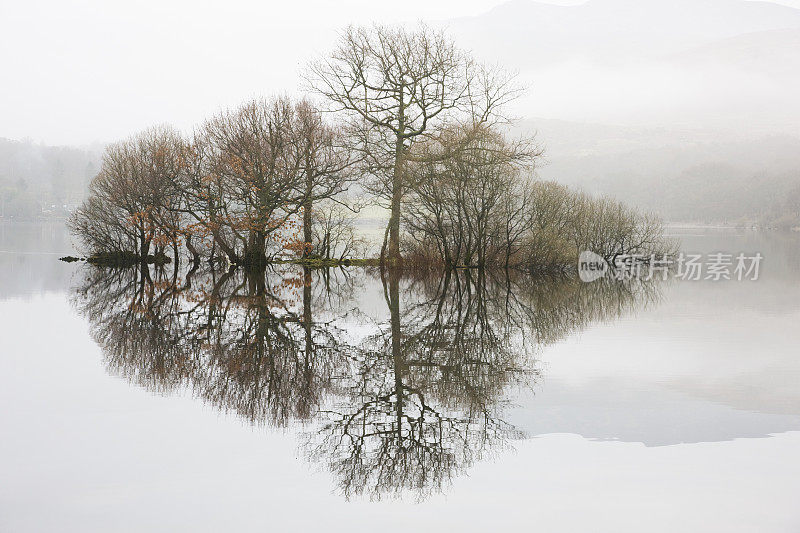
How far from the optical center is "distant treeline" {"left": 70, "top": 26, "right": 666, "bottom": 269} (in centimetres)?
3622

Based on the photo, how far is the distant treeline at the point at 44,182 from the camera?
155000 millimetres

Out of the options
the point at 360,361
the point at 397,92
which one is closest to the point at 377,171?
the point at 397,92

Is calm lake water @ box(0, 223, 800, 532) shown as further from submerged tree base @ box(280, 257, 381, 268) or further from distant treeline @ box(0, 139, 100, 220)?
distant treeline @ box(0, 139, 100, 220)

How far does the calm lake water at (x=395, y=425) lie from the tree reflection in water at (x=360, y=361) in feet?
0.14

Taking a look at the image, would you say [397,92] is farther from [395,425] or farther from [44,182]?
[44,182]

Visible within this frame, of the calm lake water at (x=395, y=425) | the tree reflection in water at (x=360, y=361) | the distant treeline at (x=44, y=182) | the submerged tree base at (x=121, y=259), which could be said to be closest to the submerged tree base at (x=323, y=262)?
the submerged tree base at (x=121, y=259)

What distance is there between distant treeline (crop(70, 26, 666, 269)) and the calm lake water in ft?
65.9

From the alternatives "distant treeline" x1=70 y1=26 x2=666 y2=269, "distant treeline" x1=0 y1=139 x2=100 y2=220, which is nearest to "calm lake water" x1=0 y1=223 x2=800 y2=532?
"distant treeline" x1=70 y1=26 x2=666 y2=269

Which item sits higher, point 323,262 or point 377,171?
point 377,171

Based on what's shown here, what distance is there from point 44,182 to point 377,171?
165825 mm

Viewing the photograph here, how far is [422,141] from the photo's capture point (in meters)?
38.5

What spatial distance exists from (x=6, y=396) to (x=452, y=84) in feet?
107

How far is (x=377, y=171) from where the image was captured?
38.3 metres

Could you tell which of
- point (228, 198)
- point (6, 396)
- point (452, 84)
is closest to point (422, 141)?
point (452, 84)
